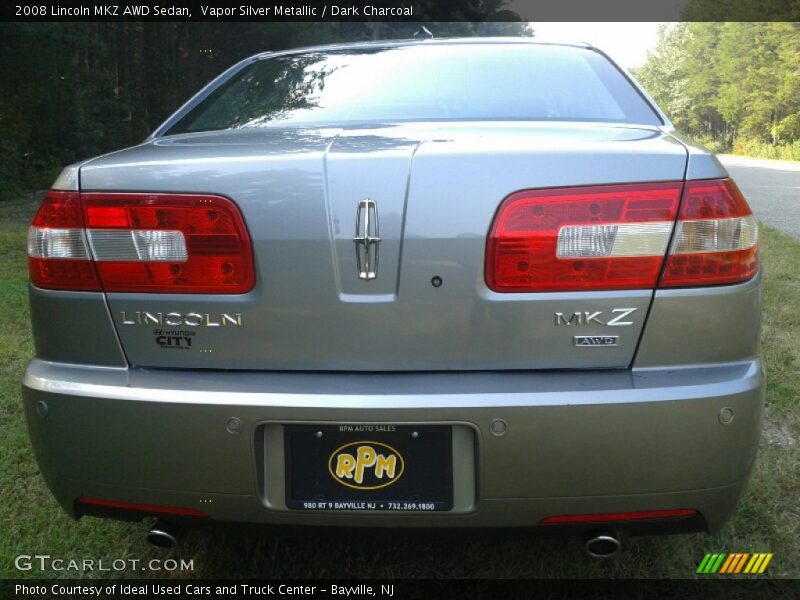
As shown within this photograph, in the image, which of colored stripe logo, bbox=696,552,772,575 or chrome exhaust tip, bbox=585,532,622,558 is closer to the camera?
chrome exhaust tip, bbox=585,532,622,558

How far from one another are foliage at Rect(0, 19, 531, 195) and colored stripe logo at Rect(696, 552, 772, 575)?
8.48m

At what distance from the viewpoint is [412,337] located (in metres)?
1.56

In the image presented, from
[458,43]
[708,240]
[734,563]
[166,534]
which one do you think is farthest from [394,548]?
[458,43]

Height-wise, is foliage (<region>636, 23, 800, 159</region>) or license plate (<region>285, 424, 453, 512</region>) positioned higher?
license plate (<region>285, 424, 453, 512</region>)

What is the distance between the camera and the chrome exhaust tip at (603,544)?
5.37 feet

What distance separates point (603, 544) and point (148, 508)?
1.02 metres

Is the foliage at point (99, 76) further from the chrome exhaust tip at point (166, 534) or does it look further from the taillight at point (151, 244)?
the chrome exhaust tip at point (166, 534)

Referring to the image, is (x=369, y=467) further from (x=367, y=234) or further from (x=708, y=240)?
(x=708, y=240)

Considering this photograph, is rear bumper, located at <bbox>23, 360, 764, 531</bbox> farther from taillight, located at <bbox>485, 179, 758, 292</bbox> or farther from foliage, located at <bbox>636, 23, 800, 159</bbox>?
foliage, located at <bbox>636, 23, 800, 159</bbox>

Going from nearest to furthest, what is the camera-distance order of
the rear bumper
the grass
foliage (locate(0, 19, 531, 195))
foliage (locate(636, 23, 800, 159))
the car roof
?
1. the rear bumper
2. the grass
3. the car roof
4. foliage (locate(0, 19, 531, 195))
5. foliage (locate(636, 23, 800, 159))

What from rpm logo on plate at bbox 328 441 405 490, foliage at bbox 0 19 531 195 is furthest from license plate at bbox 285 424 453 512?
foliage at bbox 0 19 531 195

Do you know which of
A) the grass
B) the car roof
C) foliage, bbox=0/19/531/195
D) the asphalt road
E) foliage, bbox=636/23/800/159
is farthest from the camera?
foliage, bbox=636/23/800/159

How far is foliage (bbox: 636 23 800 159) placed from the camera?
41906 mm

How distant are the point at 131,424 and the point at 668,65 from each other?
67.6 meters
